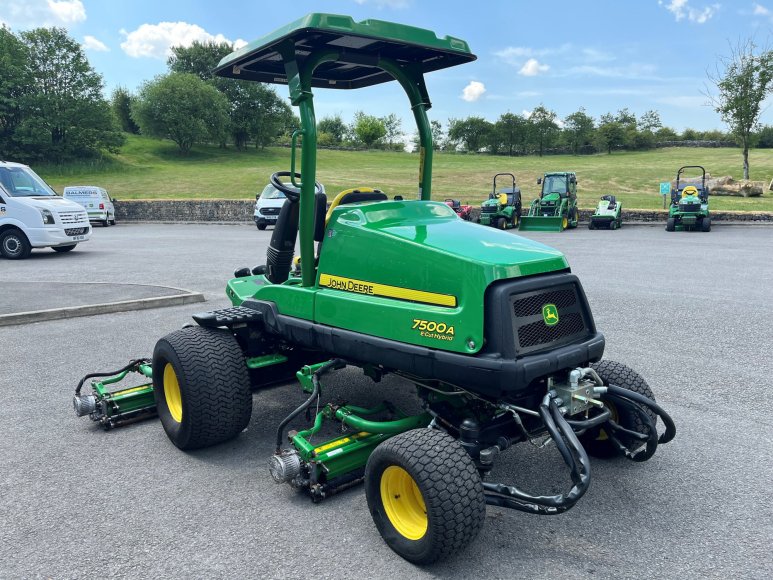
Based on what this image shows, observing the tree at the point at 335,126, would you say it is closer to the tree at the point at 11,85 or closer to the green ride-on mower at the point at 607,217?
the tree at the point at 11,85

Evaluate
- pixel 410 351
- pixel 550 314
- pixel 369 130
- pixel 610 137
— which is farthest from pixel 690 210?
pixel 369 130

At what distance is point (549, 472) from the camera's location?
362cm

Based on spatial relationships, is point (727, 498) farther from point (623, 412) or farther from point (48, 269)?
point (48, 269)

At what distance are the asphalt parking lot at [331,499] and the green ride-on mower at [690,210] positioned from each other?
538 inches

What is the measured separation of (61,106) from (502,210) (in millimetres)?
43532

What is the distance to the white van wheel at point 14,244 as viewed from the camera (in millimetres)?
13688

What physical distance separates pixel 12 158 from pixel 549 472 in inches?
2128

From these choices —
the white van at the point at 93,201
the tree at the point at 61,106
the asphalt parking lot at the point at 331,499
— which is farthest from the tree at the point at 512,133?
the asphalt parking lot at the point at 331,499

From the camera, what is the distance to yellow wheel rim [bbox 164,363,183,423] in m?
4.14

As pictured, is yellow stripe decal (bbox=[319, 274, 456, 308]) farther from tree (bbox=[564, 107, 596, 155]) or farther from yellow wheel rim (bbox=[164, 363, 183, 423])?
tree (bbox=[564, 107, 596, 155])

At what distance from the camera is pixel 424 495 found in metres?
2.68

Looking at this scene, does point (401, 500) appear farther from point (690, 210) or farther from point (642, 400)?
point (690, 210)

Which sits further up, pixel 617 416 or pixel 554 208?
pixel 554 208

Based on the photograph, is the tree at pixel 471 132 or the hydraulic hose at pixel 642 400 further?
the tree at pixel 471 132
